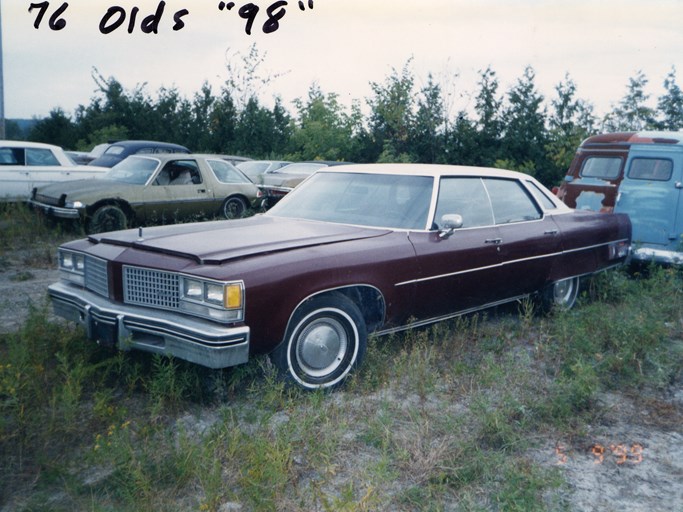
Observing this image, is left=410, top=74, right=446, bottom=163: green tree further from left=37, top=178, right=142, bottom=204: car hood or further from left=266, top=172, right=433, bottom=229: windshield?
left=266, top=172, right=433, bottom=229: windshield

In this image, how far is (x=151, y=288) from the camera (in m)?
4.30

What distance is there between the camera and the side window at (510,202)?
19.6ft

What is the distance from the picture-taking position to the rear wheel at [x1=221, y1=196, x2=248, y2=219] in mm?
11633

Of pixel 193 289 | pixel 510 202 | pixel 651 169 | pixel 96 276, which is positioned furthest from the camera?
pixel 651 169

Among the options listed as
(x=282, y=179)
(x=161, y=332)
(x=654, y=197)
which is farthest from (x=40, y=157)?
(x=654, y=197)

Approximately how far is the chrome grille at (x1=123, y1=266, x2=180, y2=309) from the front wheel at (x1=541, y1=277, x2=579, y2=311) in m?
3.73

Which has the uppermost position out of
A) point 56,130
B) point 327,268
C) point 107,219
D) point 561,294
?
point 327,268

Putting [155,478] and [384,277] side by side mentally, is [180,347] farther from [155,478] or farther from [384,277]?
[384,277]

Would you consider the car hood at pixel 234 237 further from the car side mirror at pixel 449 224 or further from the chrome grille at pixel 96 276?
the car side mirror at pixel 449 224

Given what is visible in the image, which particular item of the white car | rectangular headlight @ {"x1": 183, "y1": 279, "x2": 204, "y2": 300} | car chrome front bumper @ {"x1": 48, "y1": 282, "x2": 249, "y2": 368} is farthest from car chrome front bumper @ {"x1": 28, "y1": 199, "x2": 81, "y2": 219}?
rectangular headlight @ {"x1": 183, "y1": 279, "x2": 204, "y2": 300}

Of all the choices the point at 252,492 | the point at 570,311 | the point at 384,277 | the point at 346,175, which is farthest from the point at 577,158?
the point at 252,492

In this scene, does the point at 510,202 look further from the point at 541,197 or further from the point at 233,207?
the point at 233,207

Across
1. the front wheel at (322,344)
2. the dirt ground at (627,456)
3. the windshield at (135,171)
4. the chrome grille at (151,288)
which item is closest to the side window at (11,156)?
the windshield at (135,171)

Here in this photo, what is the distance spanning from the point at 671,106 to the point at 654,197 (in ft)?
44.4
